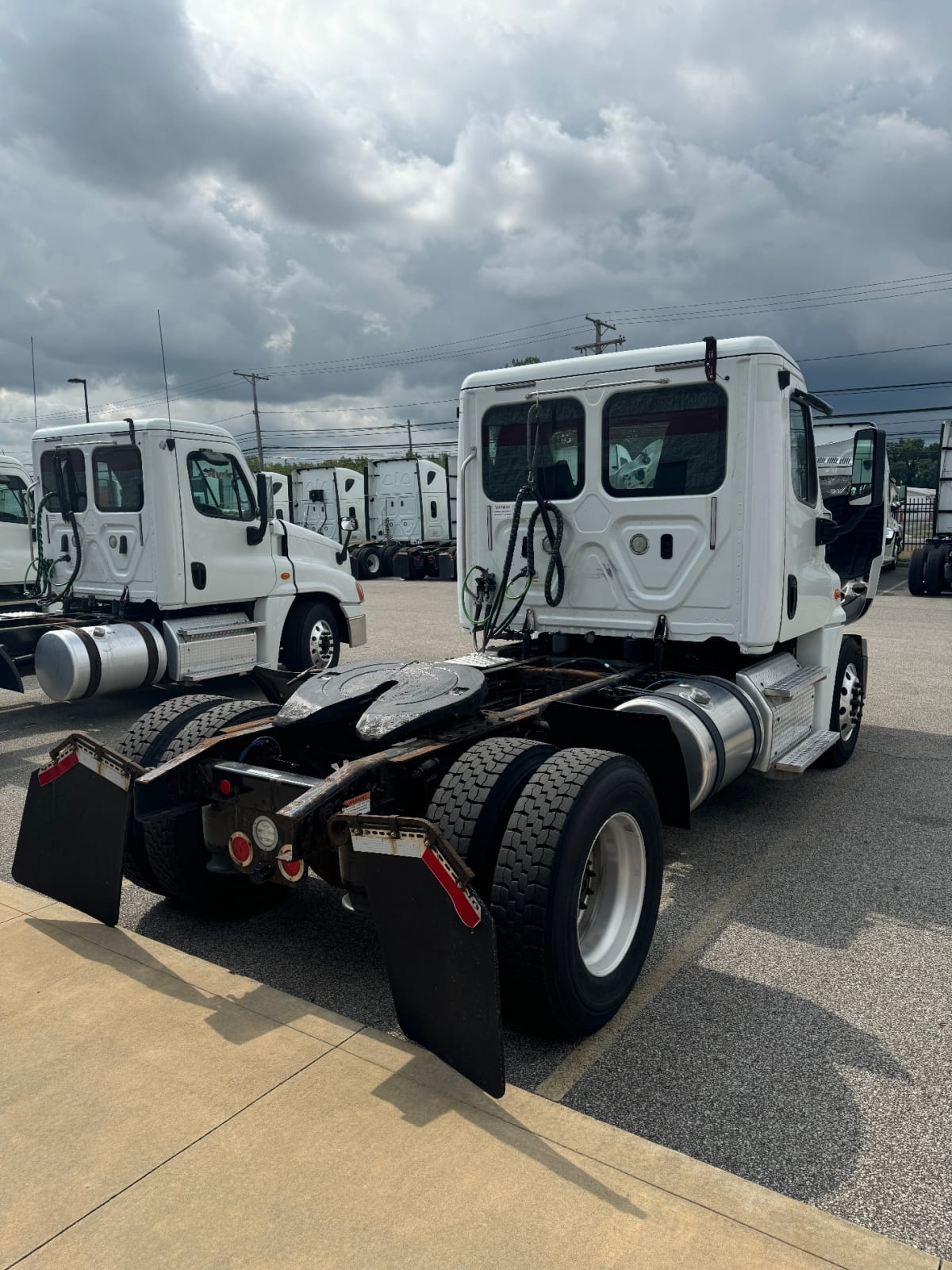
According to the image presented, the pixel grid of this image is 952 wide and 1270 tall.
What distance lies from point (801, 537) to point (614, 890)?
3120 millimetres

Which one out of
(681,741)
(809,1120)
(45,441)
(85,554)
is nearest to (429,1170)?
(809,1120)

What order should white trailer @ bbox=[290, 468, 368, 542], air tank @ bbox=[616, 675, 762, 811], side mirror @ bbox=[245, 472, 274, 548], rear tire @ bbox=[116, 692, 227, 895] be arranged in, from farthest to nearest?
1. white trailer @ bbox=[290, 468, 368, 542]
2. side mirror @ bbox=[245, 472, 274, 548]
3. air tank @ bbox=[616, 675, 762, 811]
4. rear tire @ bbox=[116, 692, 227, 895]

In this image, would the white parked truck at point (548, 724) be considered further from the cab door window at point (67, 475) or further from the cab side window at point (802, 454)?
the cab door window at point (67, 475)

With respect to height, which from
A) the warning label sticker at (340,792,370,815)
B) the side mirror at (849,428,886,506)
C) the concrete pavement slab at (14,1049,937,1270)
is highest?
the side mirror at (849,428,886,506)

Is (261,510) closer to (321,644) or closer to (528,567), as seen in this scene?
(321,644)

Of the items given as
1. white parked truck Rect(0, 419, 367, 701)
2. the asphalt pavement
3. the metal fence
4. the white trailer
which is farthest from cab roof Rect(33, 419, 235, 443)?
the metal fence

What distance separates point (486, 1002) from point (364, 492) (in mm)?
27088

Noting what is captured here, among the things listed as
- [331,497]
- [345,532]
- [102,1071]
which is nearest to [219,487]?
[345,532]

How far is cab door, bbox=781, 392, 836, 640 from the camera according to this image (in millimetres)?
5570

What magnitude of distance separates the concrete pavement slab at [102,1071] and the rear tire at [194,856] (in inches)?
14.4

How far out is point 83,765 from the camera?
3764 millimetres

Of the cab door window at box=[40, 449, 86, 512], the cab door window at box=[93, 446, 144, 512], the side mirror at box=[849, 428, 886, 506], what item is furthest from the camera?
the cab door window at box=[40, 449, 86, 512]

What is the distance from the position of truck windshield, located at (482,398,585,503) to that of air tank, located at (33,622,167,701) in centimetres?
405

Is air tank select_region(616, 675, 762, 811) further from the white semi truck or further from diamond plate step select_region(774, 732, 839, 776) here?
the white semi truck
